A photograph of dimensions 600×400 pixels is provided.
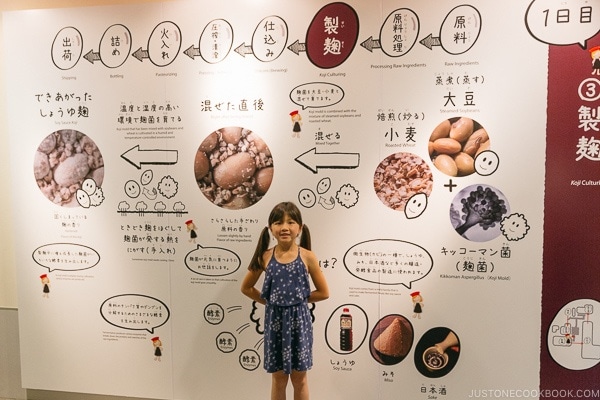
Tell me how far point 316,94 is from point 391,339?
5.09 ft

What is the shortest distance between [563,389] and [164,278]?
99.2 inches

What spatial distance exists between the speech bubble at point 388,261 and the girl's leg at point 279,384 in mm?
728

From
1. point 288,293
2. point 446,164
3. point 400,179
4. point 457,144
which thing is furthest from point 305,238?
point 457,144

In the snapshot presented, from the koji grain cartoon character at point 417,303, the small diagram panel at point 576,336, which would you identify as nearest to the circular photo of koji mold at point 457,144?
the koji grain cartoon character at point 417,303

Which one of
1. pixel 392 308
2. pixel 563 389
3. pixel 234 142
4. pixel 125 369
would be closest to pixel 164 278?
pixel 125 369

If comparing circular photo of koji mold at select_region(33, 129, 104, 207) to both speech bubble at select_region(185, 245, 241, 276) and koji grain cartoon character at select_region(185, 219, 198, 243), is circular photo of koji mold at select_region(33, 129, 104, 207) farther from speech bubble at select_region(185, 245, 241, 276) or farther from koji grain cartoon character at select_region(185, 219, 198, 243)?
speech bubble at select_region(185, 245, 241, 276)

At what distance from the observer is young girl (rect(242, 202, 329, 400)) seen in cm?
272

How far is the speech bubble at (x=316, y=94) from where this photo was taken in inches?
118

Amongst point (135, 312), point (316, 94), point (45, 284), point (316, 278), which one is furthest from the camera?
point (45, 284)

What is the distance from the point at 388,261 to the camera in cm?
301

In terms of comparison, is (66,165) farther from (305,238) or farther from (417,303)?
(417,303)

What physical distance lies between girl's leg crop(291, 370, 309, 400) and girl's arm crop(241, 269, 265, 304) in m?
0.45

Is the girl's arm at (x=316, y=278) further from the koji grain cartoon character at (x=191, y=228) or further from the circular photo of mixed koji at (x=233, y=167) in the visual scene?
the koji grain cartoon character at (x=191, y=228)

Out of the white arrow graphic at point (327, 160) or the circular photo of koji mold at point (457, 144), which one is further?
the white arrow graphic at point (327, 160)
